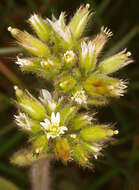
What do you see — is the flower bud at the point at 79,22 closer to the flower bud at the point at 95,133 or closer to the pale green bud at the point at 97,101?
the pale green bud at the point at 97,101

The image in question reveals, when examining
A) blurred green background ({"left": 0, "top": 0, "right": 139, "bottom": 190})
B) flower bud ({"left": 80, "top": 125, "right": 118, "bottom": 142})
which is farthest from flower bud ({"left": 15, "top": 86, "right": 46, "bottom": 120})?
blurred green background ({"left": 0, "top": 0, "right": 139, "bottom": 190})

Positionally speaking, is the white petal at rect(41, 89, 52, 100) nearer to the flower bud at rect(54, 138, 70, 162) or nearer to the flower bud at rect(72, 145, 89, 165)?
the flower bud at rect(54, 138, 70, 162)

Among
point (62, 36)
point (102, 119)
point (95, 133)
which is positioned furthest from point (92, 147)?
point (102, 119)

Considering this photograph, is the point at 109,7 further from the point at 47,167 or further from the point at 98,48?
the point at 47,167

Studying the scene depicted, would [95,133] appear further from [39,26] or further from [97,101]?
[39,26]

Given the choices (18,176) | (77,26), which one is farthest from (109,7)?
(18,176)

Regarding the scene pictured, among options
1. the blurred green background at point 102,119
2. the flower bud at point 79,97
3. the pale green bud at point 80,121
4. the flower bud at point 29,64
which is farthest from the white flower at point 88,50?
the blurred green background at point 102,119

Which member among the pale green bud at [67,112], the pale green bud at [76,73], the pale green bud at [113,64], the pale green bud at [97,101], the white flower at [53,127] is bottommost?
the white flower at [53,127]
